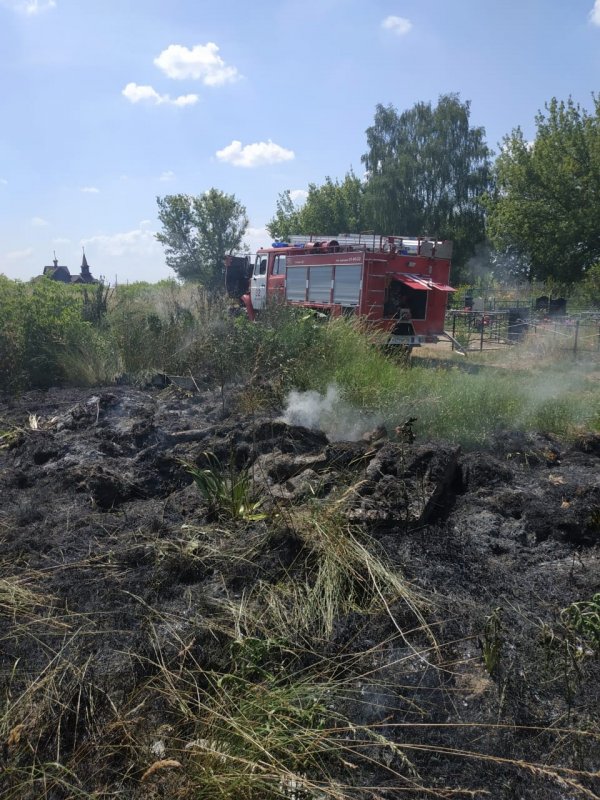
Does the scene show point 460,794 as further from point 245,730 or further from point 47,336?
point 47,336

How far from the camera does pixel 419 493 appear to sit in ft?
15.0

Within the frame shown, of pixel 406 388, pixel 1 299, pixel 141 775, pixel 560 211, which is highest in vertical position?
pixel 560 211

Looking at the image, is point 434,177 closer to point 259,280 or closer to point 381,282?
point 259,280

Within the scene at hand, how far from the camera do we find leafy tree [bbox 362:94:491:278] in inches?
1647

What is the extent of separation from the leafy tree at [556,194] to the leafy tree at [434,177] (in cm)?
1302

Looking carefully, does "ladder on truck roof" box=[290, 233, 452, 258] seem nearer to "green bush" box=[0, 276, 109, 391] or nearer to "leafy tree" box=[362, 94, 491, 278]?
"green bush" box=[0, 276, 109, 391]

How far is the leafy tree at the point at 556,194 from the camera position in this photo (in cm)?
2667

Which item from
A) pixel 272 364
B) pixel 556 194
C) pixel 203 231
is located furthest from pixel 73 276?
pixel 272 364

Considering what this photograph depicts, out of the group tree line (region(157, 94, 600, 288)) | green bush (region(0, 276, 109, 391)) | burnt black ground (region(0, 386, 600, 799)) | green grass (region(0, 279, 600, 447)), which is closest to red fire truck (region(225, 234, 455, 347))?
green grass (region(0, 279, 600, 447))

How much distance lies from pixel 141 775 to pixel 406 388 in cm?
569

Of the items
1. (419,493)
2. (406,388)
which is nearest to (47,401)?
(406,388)

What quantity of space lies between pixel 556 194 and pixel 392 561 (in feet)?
89.9

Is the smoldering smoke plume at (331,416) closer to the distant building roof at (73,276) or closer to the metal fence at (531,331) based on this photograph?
the metal fence at (531,331)

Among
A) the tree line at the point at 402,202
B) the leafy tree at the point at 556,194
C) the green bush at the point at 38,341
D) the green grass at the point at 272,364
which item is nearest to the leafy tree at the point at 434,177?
the tree line at the point at 402,202
